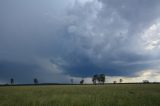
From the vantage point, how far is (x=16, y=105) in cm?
2095

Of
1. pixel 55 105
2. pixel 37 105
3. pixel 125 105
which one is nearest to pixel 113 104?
pixel 125 105

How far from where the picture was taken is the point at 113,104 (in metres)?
21.4

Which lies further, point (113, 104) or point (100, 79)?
point (100, 79)

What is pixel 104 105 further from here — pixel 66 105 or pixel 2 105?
pixel 2 105

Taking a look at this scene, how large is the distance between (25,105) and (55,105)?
241 cm

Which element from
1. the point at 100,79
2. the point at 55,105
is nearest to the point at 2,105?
the point at 55,105

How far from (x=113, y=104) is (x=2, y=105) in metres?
8.84

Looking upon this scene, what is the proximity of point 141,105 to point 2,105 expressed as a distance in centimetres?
1087

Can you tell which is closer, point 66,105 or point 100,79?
point 66,105

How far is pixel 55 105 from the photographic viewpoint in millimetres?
20594

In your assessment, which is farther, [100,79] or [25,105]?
[100,79]

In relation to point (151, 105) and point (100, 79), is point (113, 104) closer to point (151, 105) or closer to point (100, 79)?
point (151, 105)

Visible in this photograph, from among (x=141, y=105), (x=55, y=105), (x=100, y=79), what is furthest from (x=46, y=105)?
(x=100, y=79)

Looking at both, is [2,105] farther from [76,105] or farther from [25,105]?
[76,105]
